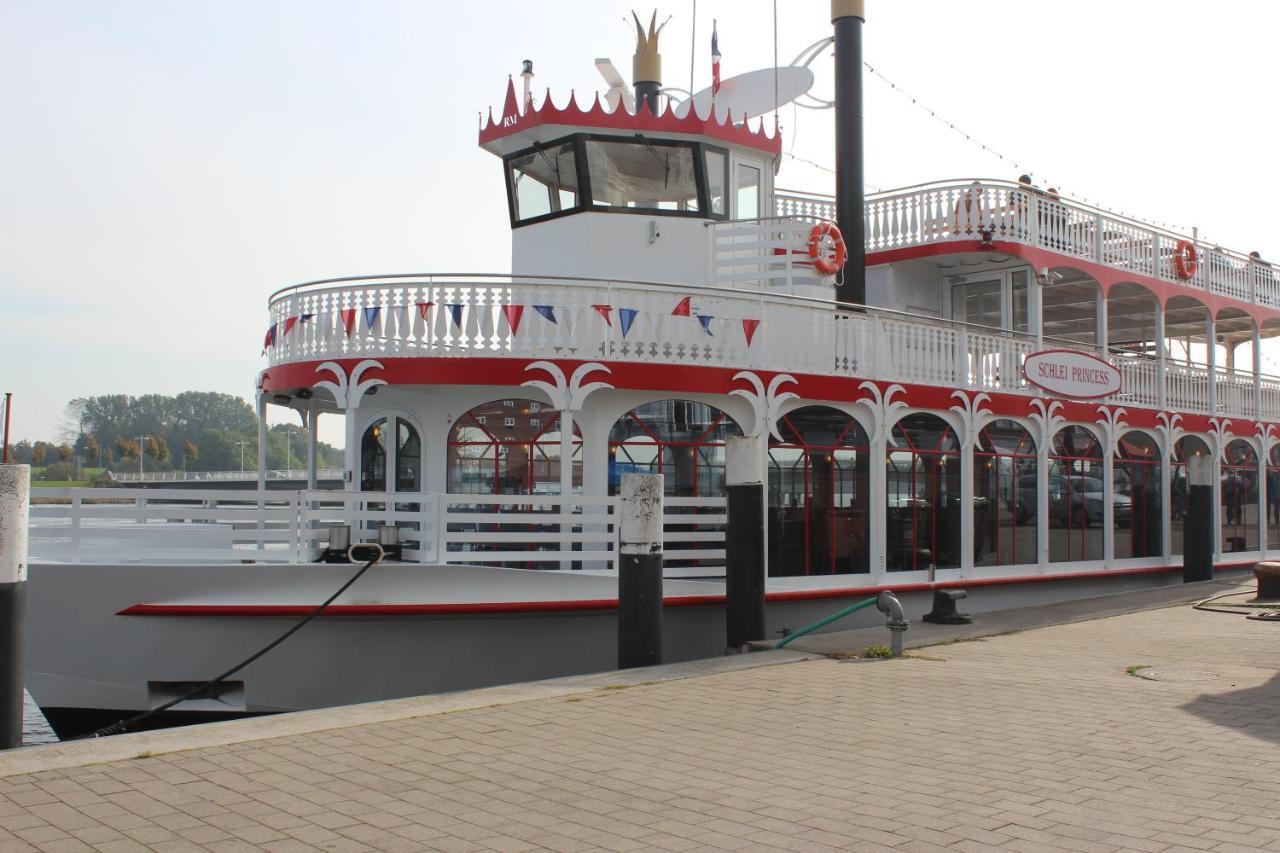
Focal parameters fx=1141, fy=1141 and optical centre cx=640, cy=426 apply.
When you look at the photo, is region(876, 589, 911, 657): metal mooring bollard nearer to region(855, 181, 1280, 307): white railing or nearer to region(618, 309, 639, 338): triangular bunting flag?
region(618, 309, 639, 338): triangular bunting flag

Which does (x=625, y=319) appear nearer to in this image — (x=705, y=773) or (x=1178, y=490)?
(x=705, y=773)

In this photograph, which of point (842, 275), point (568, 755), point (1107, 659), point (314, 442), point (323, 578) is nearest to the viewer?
point (568, 755)

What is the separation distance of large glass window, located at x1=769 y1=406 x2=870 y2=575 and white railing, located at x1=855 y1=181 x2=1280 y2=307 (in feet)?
15.2

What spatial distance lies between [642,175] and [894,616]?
7.29 metres

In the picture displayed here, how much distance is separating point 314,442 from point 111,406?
433ft

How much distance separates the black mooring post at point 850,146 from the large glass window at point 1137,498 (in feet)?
16.1

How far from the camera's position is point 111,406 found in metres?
132

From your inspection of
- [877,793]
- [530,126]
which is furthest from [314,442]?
[877,793]

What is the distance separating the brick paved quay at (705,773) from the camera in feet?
14.7

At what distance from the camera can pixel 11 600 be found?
20.3 feet

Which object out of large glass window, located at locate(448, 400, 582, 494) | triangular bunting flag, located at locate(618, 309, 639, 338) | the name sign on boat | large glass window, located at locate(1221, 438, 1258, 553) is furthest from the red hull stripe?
large glass window, located at locate(1221, 438, 1258, 553)

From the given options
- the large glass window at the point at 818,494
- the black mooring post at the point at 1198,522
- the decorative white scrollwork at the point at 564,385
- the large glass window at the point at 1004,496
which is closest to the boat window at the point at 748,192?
the large glass window at the point at 818,494

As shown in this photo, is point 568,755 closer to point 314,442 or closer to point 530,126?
point 314,442

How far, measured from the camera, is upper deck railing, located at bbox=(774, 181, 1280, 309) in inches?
645
